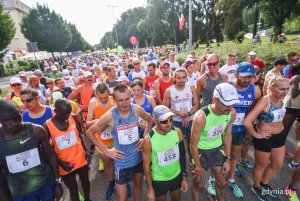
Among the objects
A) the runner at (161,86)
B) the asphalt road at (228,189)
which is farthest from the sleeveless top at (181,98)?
the asphalt road at (228,189)

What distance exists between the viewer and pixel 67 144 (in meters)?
3.07

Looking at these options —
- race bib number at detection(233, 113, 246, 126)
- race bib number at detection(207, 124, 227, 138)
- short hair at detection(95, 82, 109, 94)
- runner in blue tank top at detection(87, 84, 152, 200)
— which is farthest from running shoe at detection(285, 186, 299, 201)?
short hair at detection(95, 82, 109, 94)

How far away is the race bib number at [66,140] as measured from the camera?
3.00 metres

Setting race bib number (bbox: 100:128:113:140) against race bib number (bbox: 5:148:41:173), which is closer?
race bib number (bbox: 5:148:41:173)

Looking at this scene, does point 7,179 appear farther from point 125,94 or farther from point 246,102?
point 246,102

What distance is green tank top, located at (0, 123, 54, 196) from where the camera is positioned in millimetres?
2426

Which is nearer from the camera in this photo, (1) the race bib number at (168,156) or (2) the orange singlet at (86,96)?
(1) the race bib number at (168,156)

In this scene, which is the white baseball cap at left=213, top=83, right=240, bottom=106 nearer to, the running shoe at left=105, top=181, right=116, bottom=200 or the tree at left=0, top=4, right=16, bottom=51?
the running shoe at left=105, top=181, right=116, bottom=200

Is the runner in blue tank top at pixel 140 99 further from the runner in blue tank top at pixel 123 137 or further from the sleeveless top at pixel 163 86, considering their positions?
the runner in blue tank top at pixel 123 137

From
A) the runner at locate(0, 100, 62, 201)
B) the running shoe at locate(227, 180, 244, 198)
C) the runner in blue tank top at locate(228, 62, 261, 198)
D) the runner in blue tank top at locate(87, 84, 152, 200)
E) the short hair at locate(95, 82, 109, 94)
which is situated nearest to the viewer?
the runner at locate(0, 100, 62, 201)

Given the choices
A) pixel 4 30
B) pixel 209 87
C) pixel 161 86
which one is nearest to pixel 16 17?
pixel 4 30

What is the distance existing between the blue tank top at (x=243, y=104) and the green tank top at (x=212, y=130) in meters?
0.57

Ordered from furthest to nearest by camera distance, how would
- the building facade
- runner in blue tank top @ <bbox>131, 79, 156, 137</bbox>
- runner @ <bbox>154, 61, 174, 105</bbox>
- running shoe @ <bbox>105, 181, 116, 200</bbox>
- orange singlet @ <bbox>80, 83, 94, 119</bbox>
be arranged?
1. the building facade
2. orange singlet @ <bbox>80, 83, 94, 119</bbox>
3. runner @ <bbox>154, 61, 174, 105</bbox>
4. runner in blue tank top @ <bbox>131, 79, 156, 137</bbox>
5. running shoe @ <bbox>105, 181, 116, 200</bbox>

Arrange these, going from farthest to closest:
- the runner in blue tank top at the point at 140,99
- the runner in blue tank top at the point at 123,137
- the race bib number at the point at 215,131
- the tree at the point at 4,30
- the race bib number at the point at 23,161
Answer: the tree at the point at 4,30 → the runner in blue tank top at the point at 140,99 → the race bib number at the point at 215,131 → the runner in blue tank top at the point at 123,137 → the race bib number at the point at 23,161
